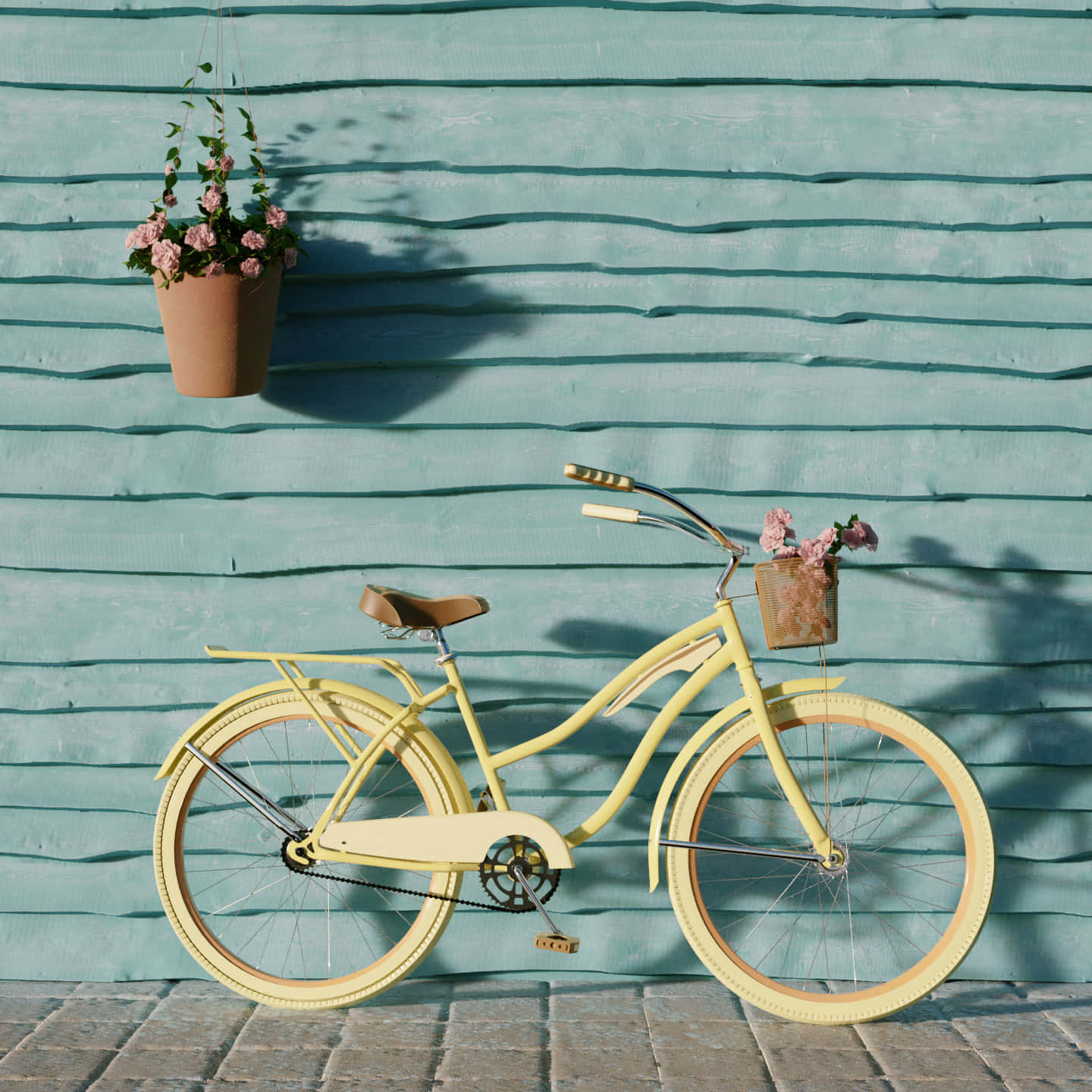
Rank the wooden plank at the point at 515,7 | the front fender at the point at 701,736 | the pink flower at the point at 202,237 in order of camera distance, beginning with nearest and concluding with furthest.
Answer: the pink flower at the point at 202,237 → the front fender at the point at 701,736 → the wooden plank at the point at 515,7

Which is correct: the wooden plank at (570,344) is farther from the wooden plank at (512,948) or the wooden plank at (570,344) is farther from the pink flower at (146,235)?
the wooden plank at (512,948)

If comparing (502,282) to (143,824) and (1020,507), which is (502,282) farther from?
(143,824)

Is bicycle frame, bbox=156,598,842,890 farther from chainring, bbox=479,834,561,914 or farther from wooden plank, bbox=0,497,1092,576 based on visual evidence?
wooden plank, bbox=0,497,1092,576

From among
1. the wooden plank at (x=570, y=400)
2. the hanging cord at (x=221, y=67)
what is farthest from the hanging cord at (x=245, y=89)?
the wooden plank at (x=570, y=400)

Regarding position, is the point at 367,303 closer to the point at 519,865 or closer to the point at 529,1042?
the point at 519,865

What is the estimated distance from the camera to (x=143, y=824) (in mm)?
2836

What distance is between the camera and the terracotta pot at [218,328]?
2463 mm

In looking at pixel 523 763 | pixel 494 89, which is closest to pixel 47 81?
pixel 494 89

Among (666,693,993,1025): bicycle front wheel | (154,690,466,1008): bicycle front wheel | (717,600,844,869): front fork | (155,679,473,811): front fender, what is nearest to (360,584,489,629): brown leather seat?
(155,679,473,811): front fender

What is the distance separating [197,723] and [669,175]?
1782 mm

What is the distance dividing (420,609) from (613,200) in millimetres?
1142

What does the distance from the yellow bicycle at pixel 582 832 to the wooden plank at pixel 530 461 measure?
9.5 inches

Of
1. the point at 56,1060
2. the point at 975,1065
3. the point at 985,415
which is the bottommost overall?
the point at 56,1060

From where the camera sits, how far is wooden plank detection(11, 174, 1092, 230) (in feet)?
8.91
